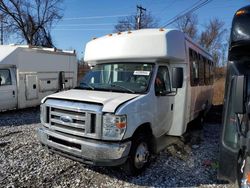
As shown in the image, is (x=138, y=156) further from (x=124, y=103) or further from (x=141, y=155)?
(x=124, y=103)

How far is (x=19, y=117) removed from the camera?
9.86 metres

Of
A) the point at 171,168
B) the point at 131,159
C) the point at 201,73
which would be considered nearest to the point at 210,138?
the point at 201,73

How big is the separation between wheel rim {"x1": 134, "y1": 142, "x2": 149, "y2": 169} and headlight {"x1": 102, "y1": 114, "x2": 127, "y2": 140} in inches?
29.1

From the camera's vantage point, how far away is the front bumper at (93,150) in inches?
153

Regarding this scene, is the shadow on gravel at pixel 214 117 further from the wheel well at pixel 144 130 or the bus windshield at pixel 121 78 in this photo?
the bus windshield at pixel 121 78

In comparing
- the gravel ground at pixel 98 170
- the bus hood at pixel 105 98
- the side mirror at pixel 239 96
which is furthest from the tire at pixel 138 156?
the side mirror at pixel 239 96

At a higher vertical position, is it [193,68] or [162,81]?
[193,68]

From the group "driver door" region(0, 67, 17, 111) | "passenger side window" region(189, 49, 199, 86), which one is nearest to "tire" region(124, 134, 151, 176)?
"passenger side window" region(189, 49, 199, 86)

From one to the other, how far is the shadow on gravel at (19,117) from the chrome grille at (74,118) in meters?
4.97

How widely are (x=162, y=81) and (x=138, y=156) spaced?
171 centimetres

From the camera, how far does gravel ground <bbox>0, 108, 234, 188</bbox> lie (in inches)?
171

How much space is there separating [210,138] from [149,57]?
3950 mm

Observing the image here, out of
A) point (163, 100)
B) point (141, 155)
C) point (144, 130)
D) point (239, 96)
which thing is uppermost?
point (239, 96)

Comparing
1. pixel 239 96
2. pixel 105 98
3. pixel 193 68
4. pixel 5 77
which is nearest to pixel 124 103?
pixel 105 98
